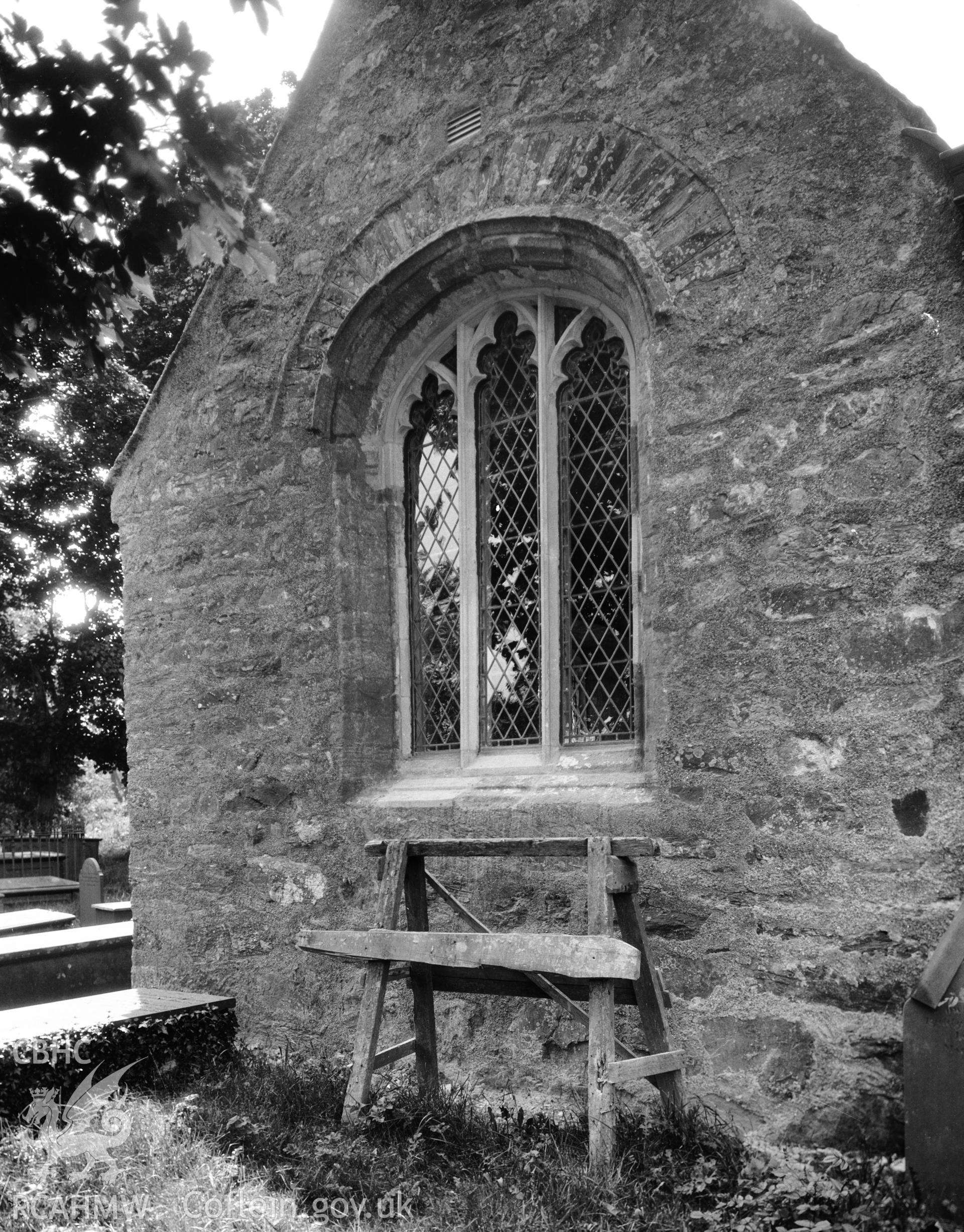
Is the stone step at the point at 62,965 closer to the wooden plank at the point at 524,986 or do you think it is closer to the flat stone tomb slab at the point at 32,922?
the flat stone tomb slab at the point at 32,922

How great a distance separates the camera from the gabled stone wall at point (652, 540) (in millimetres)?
4105

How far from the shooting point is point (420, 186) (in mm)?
5715

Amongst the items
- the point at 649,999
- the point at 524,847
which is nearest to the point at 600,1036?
the point at 649,999

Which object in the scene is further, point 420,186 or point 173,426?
point 173,426

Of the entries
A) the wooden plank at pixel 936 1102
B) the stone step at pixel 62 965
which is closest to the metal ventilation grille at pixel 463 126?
the wooden plank at pixel 936 1102

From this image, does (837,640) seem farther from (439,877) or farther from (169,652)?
(169,652)

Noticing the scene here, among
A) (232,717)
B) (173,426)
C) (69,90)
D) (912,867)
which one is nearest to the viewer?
(69,90)

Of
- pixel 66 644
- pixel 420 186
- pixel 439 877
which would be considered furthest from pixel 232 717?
pixel 66 644

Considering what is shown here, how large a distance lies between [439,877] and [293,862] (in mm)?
940

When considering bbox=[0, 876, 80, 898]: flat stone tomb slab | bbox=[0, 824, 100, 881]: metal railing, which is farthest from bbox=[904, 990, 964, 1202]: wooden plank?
bbox=[0, 824, 100, 881]: metal railing

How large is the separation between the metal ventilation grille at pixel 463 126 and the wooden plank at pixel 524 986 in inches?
158

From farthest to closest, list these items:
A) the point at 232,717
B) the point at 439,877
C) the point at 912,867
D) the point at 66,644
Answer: the point at 66,644 → the point at 232,717 → the point at 439,877 → the point at 912,867

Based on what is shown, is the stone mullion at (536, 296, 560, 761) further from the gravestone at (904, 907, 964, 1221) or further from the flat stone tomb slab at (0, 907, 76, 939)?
the flat stone tomb slab at (0, 907, 76, 939)

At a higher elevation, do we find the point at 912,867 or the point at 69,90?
the point at 69,90
